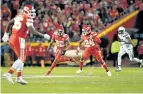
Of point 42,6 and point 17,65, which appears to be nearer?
point 17,65

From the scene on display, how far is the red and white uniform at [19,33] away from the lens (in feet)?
52.1

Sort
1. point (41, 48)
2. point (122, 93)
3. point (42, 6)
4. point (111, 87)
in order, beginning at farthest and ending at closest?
point (42, 6) → point (41, 48) → point (111, 87) → point (122, 93)

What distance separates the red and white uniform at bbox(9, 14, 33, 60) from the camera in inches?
625

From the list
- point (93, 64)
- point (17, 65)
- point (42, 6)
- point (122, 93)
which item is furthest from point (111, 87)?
point (42, 6)

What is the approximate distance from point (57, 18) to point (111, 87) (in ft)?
52.9

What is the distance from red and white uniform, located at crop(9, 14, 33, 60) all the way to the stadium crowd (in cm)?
1402

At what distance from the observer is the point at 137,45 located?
30.4 meters

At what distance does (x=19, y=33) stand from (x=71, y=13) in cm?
1578

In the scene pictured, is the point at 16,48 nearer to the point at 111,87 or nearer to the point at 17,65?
the point at 17,65

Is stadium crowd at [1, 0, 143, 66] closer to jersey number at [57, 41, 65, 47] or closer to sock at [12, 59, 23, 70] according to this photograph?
jersey number at [57, 41, 65, 47]

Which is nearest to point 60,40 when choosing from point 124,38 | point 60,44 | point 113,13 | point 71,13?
point 60,44

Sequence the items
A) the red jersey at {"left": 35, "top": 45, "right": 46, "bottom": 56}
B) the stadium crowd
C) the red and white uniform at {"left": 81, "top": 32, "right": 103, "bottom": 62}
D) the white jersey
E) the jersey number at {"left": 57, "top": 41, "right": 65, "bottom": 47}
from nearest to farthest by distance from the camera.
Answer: the red and white uniform at {"left": 81, "top": 32, "right": 103, "bottom": 62} → the jersey number at {"left": 57, "top": 41, "right": 65, "bottom": 47} → the white jersey → the red jersey at {"left": 35, "top": 45, "right": 46, "bottom": 56} → the stadium crowd

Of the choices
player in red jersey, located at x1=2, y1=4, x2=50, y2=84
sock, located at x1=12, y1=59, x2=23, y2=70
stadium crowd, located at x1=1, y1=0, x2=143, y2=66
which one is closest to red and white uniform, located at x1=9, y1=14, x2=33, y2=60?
player in red jersey, located at x1=2, y1=4, x2=50, y2=84

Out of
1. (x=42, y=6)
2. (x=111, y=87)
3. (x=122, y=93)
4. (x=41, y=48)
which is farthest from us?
(x=42, y=6)
